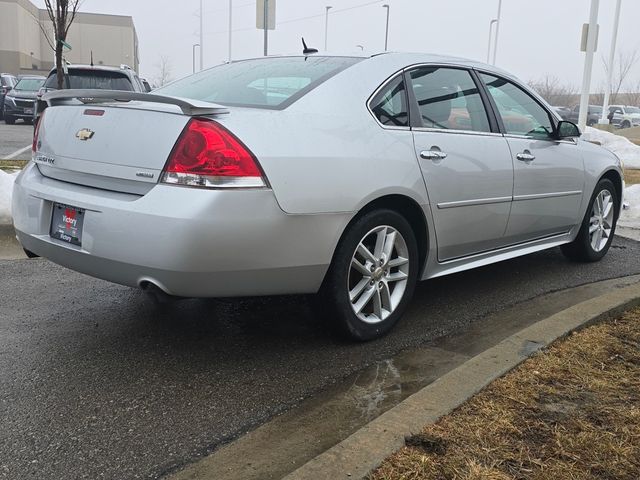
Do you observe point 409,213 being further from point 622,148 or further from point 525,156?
point 622,148

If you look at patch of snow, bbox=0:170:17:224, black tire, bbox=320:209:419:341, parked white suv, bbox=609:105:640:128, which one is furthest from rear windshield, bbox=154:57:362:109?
parked white suv, bbox=609:105:640:128

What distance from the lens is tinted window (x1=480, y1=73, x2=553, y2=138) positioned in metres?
4.41

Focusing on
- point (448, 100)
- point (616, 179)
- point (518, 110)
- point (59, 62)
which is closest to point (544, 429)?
point (448, 100)

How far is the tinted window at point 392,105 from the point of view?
136 inches

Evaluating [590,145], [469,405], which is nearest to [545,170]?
[590,145]

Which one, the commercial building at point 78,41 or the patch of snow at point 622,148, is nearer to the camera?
the patch of snow at point 622,148

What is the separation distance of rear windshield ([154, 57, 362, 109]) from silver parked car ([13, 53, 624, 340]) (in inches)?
0.7

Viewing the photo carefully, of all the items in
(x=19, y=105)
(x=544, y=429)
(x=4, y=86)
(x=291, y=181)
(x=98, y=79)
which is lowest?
(x=544, y=429)

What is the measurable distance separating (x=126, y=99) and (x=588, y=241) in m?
3.99

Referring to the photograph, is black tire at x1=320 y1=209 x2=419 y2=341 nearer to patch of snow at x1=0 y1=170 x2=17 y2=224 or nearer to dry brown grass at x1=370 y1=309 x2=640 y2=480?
dry brown grass at x1=370 y1=309 x2=640 y2=480

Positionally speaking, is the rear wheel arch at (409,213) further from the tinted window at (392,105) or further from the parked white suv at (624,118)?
the parked white suv at (624,118)

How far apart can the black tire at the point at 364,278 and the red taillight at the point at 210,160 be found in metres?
0.65

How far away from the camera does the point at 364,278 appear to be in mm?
3424

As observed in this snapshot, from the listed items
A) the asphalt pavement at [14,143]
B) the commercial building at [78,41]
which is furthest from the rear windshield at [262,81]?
the commercial building at [78,41]
